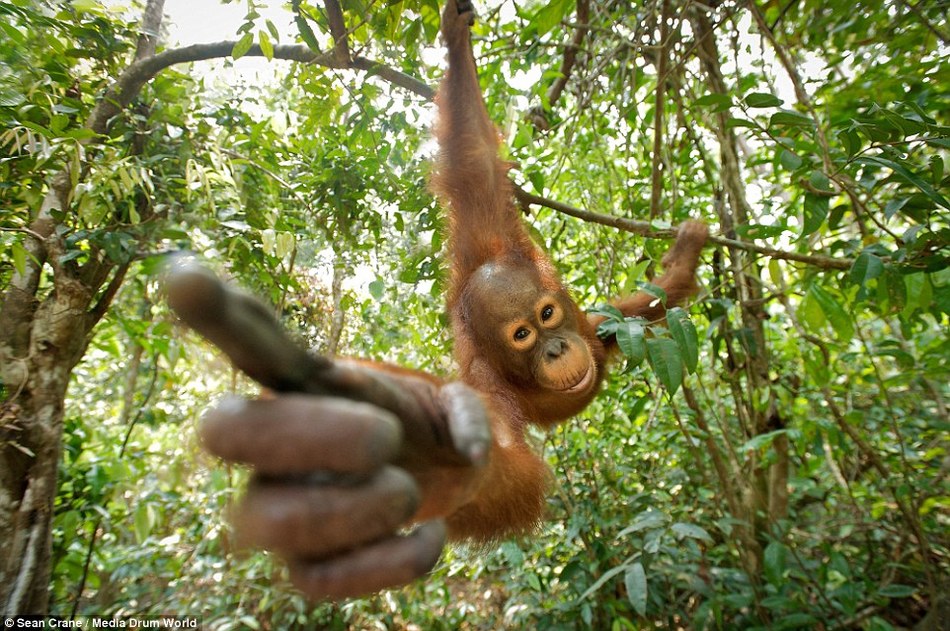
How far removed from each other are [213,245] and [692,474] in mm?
3603

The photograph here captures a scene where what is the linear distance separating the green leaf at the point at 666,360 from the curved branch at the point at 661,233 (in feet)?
2.34

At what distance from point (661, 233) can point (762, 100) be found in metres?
0.67

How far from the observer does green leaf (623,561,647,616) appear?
7.57 ft

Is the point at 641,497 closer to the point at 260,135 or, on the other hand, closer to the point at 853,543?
the point at 853,543

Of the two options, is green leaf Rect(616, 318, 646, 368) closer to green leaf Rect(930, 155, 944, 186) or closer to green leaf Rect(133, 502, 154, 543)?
green leaf Rect(930, 155, 944, 186)

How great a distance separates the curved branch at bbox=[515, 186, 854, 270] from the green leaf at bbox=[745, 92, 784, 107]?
1.80ft

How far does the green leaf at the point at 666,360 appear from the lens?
5.05 ft

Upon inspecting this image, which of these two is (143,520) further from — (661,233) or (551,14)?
(551,14)

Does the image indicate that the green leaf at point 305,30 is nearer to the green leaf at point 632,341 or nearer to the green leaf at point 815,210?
the green leaf at point 632,341

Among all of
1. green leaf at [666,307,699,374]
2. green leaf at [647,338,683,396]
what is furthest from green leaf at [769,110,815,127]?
green leaf at [647,338,683,396]

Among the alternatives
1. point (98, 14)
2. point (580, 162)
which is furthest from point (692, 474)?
point (98, 14)

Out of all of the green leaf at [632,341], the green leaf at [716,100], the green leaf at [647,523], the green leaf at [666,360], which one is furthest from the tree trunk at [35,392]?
the green leaf at [647,523]

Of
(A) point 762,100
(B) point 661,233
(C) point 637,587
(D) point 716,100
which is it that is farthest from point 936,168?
(C) point 637,587

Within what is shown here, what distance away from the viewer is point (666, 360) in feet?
5.12
